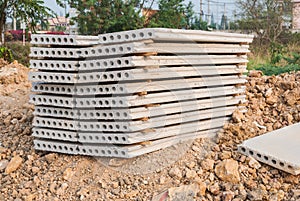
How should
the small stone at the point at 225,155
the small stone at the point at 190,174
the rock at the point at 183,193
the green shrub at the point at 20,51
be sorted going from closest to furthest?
the rock at the point at 183,193 < the small stone at the point at 190,174 < the small stone at the point at 225,155 < the green shrub at the point at 20,51

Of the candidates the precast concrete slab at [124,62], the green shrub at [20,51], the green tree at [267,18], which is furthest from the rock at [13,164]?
the green tree at [267,18]

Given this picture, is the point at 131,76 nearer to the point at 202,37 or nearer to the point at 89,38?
the point at 89,38

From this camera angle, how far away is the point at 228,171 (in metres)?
3.54

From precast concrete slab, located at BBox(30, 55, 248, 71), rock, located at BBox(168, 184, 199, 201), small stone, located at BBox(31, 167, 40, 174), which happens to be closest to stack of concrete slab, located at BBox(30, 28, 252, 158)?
precast concrete slab, located at BBox(30, 55, 248, 71)

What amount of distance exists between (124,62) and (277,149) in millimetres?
1649

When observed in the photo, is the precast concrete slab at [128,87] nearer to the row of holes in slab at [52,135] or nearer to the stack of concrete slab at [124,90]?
the stack of concrete slab at [124,90]

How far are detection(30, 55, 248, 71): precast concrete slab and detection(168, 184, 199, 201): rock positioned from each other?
43.7 inches

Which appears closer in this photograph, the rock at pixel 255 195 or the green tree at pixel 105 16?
the rock at pixel 255 195

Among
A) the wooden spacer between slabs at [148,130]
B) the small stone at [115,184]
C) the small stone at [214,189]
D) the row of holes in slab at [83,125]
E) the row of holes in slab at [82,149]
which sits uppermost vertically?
the row of holes in slab at [83,125]

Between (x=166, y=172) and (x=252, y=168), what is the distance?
0.79 meters

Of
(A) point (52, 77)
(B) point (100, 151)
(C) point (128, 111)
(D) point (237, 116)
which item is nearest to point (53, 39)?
(A) point (52, 77)

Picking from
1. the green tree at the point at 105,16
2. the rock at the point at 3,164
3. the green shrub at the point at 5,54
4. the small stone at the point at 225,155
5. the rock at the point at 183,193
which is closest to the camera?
the rock at the point at 183,193

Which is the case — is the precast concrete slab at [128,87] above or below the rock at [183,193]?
above

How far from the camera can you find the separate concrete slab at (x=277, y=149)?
3555mm
